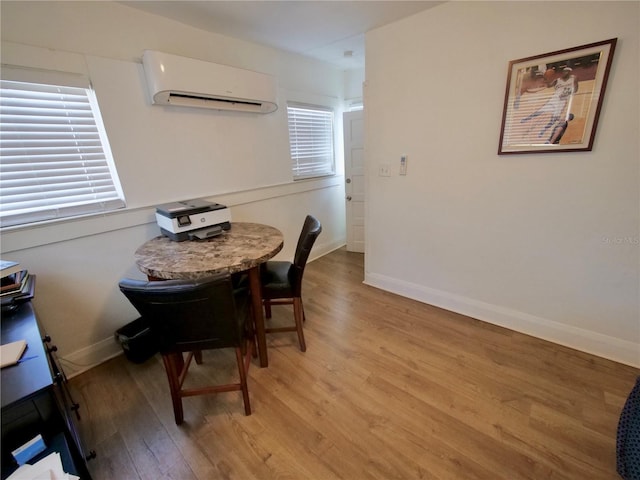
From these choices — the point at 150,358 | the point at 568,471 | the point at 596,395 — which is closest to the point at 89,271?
the point at 150,358

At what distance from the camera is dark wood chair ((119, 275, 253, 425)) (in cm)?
108

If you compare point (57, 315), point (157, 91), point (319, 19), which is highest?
point (319, 19)

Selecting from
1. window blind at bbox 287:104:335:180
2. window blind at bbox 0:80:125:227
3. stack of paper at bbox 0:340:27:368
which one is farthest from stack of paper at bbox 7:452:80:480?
window blind at bbox 287:104:335:180

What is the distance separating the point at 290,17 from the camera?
2.01 meters

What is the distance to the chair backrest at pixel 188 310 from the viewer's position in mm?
1073

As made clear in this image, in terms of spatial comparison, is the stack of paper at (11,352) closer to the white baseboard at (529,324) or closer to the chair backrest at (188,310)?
the chair backrest at (188,310)

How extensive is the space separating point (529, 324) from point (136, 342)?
2.86 m

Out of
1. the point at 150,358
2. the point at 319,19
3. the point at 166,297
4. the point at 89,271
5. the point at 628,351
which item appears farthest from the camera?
the point at 319,19

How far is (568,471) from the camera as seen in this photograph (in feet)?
3.84

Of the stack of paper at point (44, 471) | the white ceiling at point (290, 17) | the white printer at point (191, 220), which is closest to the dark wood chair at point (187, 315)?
the stack of paper at point (44, 471)

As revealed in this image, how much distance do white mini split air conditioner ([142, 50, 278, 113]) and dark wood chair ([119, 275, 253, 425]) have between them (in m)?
1.46

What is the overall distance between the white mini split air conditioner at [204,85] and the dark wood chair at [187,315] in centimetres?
146

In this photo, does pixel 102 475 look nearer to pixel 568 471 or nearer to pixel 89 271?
pixel 89 271

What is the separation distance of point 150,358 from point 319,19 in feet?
9.48
